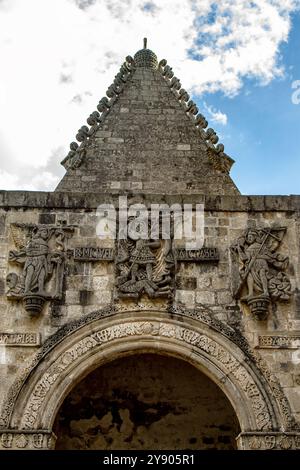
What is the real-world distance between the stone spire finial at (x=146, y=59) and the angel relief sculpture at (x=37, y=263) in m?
6.76

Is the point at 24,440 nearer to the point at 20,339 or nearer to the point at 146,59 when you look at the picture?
the point at 20,339

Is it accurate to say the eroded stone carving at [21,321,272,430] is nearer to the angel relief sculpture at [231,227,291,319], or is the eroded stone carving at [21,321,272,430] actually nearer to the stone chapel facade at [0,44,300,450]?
the stone chapel facade at [0,44,300,450]

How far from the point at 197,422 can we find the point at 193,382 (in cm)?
71

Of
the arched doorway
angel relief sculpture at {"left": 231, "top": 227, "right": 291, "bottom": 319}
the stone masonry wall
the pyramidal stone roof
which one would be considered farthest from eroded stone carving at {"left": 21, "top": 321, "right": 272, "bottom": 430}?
the pyramidal stone roof

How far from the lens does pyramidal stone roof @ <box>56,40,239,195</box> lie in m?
12.7

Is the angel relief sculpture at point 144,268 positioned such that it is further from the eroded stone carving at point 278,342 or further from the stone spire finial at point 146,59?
the stone spire finial at point 146,59

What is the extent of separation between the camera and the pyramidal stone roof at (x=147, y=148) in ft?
41.7

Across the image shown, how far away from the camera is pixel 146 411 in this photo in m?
11.2

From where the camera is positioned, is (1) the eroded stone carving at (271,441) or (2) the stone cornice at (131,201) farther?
(2) the stone cornice at (131,201)

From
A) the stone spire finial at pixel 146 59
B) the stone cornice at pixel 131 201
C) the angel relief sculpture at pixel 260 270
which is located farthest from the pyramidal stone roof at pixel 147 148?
the angel relief sculpture at pixel 260 270

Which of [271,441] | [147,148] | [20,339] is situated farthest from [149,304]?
[147,148]

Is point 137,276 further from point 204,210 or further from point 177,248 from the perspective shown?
point 204,210

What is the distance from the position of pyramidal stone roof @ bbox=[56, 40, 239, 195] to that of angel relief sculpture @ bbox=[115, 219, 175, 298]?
11.2 feet

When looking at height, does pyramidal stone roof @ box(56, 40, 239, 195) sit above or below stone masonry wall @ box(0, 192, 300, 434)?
above
